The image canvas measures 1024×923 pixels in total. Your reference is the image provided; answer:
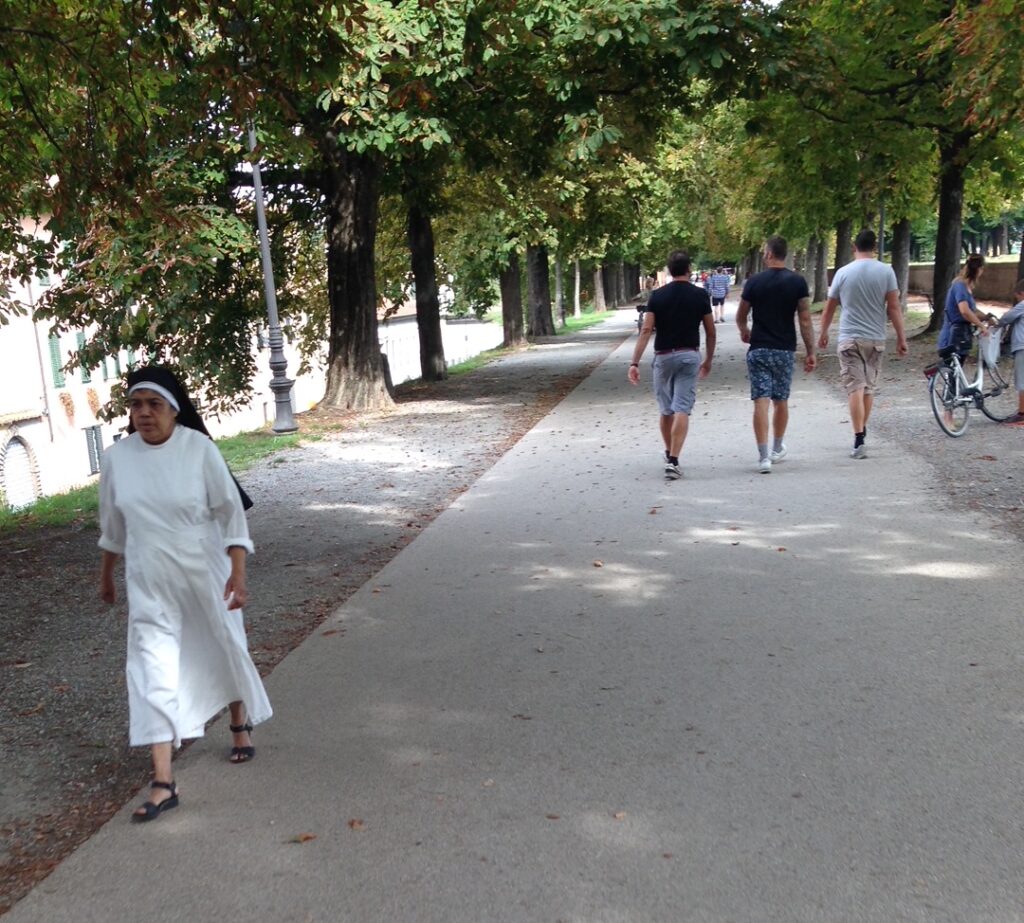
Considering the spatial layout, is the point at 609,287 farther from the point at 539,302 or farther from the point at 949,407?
the point at 949,407

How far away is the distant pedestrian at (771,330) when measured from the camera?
418 inches

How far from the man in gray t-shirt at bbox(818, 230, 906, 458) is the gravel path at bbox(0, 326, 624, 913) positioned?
3.81m

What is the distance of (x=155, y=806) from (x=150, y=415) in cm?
137

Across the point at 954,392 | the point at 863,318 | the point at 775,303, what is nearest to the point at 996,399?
the point at 954,392

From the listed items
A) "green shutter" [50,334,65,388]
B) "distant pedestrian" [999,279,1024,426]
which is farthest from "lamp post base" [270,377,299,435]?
"green shutter" [50,334,65,388]

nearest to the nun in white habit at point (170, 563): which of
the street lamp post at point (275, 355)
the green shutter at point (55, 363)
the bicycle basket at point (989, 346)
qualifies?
the bicycle basket at point (989, 346)

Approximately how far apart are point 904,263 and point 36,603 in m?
30.3

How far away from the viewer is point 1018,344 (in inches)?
496

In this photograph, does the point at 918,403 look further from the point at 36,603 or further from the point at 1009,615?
the point at 36,603

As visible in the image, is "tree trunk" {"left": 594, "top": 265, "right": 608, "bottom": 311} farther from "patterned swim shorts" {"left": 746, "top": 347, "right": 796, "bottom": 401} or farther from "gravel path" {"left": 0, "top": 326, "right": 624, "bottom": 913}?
"patterned swim shorts" {"left": 746, "top": 347, "right": 796, "bottom": 401}

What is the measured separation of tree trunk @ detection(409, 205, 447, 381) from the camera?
24953 millimetres

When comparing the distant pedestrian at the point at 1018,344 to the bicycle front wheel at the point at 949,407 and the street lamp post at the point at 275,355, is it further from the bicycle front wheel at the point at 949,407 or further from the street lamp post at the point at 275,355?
the street lamp post at the point at 275,355

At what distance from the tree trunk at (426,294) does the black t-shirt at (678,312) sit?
45.8 feet

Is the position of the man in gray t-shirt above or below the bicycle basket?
above
